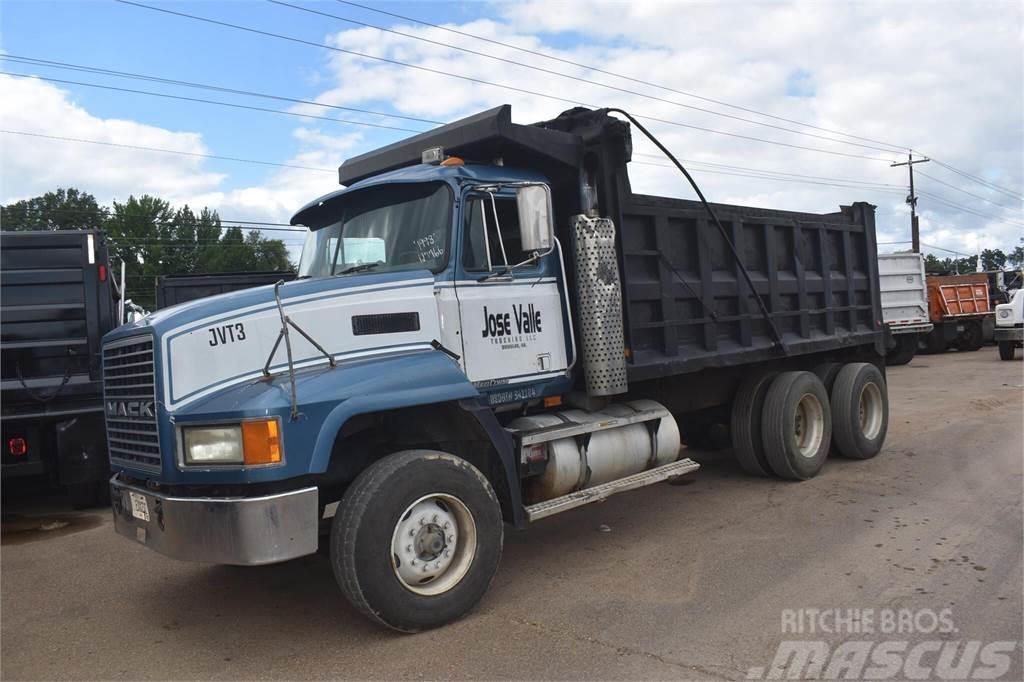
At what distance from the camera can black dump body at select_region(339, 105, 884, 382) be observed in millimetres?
6094

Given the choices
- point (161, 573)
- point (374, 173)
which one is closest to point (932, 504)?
point (374, 173)

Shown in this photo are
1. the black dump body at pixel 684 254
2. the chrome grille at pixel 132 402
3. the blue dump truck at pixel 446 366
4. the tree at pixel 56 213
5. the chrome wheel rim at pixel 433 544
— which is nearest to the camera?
the blue dump truck at pixel 446 366

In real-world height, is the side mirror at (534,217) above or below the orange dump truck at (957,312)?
above

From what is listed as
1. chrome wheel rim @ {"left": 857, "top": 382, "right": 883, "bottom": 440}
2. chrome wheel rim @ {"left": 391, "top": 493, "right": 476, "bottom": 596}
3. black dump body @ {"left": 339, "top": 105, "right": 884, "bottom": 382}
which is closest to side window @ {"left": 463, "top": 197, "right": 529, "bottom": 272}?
black dump body @ {"left": 339, "top": 105, "right": 884, "bottom": 382}

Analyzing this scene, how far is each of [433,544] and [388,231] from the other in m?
2.12

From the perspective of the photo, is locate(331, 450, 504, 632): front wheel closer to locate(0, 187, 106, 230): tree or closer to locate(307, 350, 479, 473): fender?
locate(307, 350, 479, 473): fender

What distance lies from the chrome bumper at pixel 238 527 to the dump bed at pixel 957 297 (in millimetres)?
26328

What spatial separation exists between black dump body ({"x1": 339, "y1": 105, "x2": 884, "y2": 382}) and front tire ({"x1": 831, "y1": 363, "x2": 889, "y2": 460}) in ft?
1.24

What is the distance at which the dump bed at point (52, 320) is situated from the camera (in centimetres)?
760

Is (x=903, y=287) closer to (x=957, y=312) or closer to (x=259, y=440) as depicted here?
(x=957, y=312)

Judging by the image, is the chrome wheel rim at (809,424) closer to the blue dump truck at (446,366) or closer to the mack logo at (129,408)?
the blue dump truck at (446,366)

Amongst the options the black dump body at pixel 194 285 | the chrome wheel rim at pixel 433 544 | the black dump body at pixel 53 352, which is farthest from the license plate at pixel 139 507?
the black dump body at pixel 194 285

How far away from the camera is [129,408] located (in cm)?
466

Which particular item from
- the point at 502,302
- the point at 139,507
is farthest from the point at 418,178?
the point at 139,507
